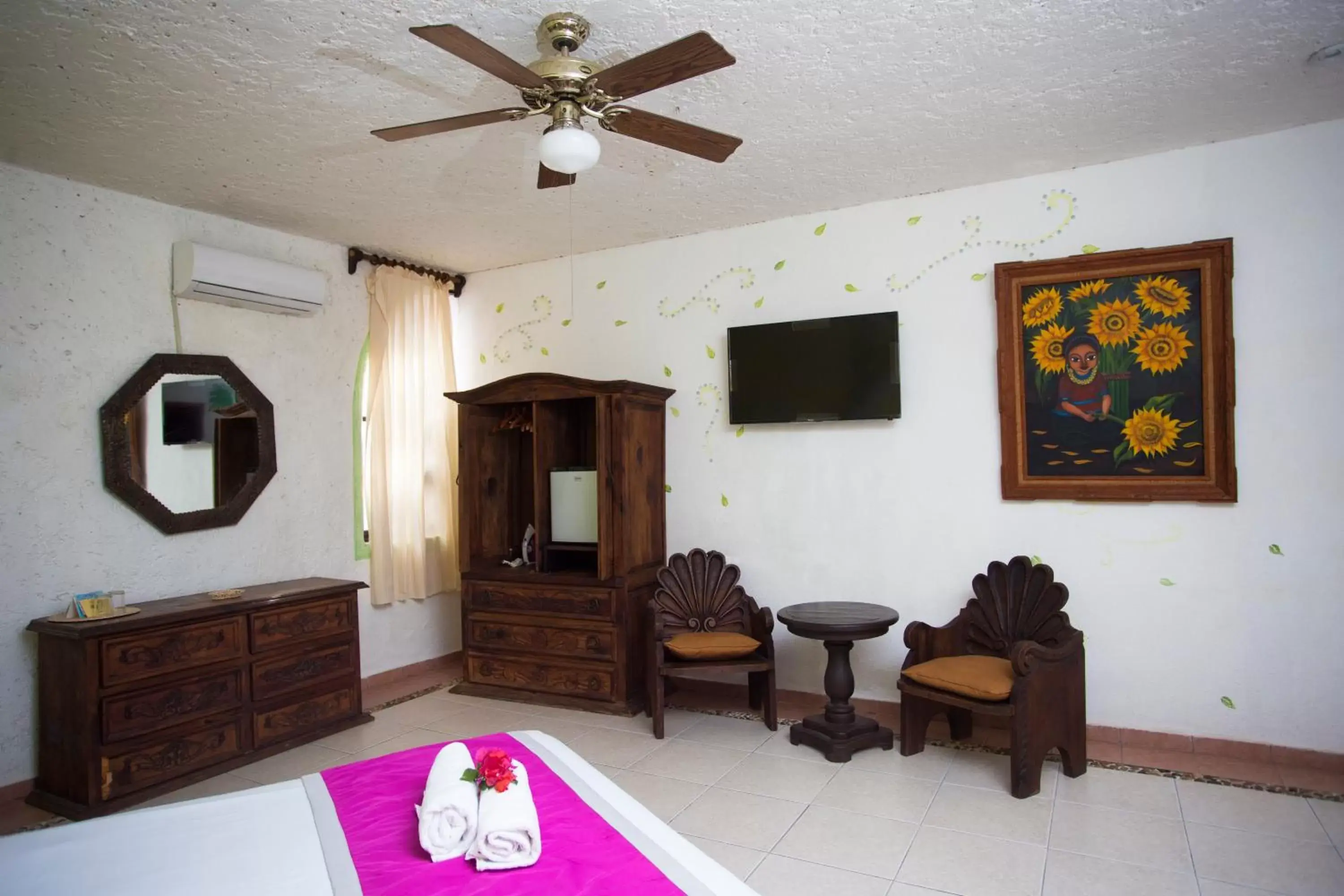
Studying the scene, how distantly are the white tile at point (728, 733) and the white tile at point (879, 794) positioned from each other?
538 mm

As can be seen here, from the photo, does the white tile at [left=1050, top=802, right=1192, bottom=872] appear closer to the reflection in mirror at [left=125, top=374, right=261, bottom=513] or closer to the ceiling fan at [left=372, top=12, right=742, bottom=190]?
the ceiling fan at [left=372, top=12, right=742, bottom=190]

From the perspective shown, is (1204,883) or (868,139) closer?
(1204,883)

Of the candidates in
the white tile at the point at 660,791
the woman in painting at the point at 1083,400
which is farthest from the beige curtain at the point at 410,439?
the woman in painting at the point at 1083,400

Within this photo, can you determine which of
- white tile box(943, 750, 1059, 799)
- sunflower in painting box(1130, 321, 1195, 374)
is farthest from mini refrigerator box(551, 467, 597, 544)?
sunflower in painting box(1130, 321, 1195, 374)

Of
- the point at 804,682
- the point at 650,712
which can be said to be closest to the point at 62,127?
the point at 650,712

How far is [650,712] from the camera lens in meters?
4.10

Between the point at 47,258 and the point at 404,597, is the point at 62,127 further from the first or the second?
the point at 404,597

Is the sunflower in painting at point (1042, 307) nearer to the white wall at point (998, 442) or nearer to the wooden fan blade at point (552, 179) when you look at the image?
the white wall at point (998, 442)

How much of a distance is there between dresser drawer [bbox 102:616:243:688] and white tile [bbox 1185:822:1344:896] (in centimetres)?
395

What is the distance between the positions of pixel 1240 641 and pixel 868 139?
2743 mm

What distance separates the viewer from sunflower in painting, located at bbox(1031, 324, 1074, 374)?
144 inches

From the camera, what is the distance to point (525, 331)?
5293 mm

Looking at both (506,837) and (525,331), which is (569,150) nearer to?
(506,837)

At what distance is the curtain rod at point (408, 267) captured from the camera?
4758mm
